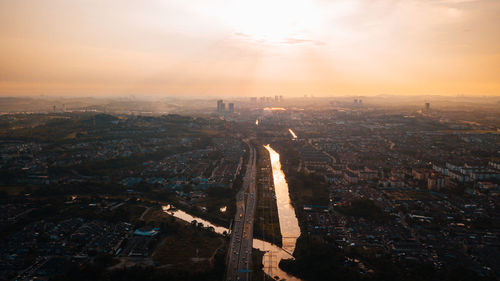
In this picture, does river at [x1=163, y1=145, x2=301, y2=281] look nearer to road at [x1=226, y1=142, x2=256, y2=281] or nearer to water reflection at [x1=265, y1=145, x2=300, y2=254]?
water reflection at [x1=265, y1=145, x2=300, y2=254]

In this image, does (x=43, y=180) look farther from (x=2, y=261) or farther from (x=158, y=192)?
(x=2, y=261)

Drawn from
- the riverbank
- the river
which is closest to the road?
the riverbank

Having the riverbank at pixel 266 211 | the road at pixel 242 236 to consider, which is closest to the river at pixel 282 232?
the riverbank at pixel 266 211

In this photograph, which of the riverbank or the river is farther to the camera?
the riverbank

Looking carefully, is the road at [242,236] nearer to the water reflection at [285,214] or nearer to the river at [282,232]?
the river at [282,232]

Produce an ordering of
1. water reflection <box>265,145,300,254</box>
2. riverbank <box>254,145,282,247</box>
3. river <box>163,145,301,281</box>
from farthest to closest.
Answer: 1. riverbank <box>254,145,282,247</box>
2. water reflection <box>265,145,300,254</box>
3. river <box>163,145,301,281</box>

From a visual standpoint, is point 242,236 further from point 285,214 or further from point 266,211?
point 285,214

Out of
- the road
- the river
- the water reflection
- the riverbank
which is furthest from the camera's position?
the riverbank

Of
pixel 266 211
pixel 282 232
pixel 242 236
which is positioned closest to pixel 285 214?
pixel 266 211
